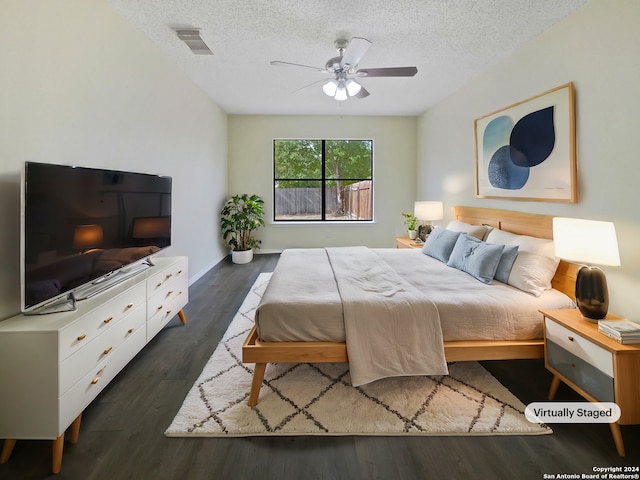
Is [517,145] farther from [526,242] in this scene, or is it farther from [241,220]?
[241,220]

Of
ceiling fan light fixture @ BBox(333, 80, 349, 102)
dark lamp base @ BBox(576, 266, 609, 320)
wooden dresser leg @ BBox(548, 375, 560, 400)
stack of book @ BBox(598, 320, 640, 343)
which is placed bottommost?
wooden dresser leg @ BBox(548, 375, 560, 400)

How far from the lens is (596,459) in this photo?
148 centimetres

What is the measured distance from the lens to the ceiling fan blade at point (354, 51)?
2.46 m

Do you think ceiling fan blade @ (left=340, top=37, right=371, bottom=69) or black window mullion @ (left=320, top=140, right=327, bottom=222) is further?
black window mullion @ (left=320, top=140, right=327, bottom=222)

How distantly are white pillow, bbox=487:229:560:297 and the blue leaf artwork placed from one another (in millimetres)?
777

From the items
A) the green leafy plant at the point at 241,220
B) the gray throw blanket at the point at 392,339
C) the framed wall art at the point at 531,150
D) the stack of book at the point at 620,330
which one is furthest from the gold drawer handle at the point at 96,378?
the green leafy plant at the point at 241,220

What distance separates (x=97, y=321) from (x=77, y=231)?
0.55m

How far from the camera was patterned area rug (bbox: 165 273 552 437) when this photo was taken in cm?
167

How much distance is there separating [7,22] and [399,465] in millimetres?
3019

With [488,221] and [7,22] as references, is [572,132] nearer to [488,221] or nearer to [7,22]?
[488,221]

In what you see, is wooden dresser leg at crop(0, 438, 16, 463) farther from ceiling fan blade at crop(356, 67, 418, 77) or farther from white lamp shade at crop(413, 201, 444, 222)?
white lamp shade at crop(413, 201, 444, 222)

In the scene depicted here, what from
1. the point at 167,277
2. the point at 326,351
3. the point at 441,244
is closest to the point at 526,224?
the point at 441,244

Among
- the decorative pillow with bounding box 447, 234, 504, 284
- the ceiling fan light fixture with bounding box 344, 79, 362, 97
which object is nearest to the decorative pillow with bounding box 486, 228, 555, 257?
the decorative pillow with bounding box 447, 234, 504, 284

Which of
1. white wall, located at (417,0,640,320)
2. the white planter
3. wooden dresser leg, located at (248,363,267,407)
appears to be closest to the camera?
wooden dresser leg, located at (248,363,267,407)
